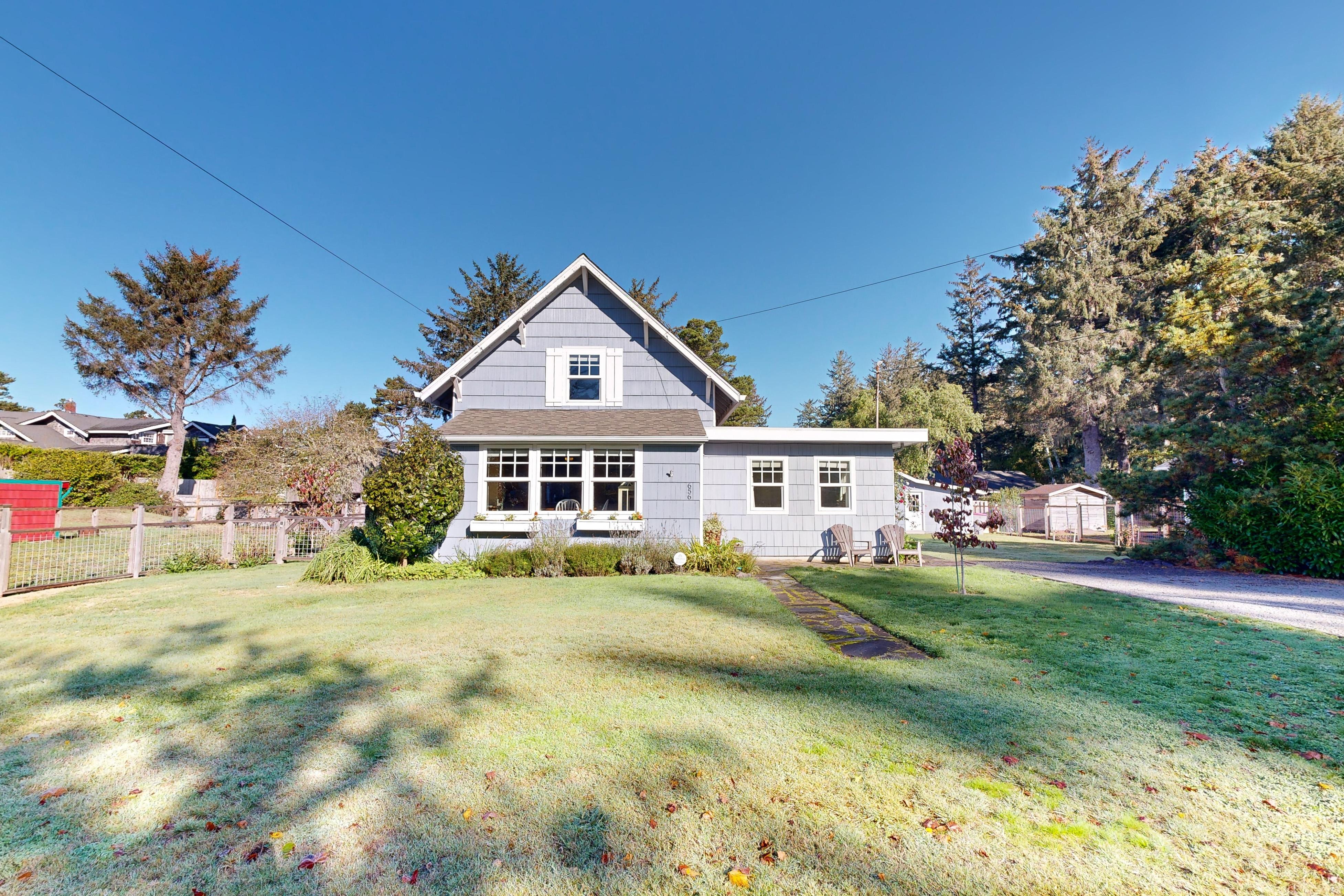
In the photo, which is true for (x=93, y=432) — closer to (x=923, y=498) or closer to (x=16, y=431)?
(x=16, y=431)

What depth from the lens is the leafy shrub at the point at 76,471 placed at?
2338cm

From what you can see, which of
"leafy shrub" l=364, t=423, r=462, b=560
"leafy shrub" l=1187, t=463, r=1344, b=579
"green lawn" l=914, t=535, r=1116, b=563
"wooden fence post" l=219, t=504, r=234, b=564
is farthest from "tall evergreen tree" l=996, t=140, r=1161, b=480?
"wooden fence post" l=219, t=504, r=234, b=564

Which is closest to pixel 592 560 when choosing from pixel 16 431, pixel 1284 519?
pixel 1284 519

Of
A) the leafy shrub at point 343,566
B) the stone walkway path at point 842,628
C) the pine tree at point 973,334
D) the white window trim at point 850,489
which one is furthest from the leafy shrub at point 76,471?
the pine tree at point 973,334

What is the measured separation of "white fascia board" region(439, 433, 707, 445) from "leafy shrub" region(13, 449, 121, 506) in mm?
24477

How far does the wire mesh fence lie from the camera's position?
10656 mm

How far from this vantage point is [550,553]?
1143 cm

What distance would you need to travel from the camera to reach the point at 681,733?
145 inches

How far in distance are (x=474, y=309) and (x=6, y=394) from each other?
4832 cm

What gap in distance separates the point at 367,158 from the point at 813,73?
16.0 m

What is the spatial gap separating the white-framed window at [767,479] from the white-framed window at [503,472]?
5.58 m

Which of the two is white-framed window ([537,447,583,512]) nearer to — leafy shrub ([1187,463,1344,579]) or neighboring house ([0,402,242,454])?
leafy shrub ([1187,463,1344,579])

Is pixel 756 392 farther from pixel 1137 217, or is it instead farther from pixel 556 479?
pixel 556 479

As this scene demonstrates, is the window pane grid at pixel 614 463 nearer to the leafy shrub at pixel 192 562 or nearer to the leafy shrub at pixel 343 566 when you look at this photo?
the leafy shrub at pixel 343 566
